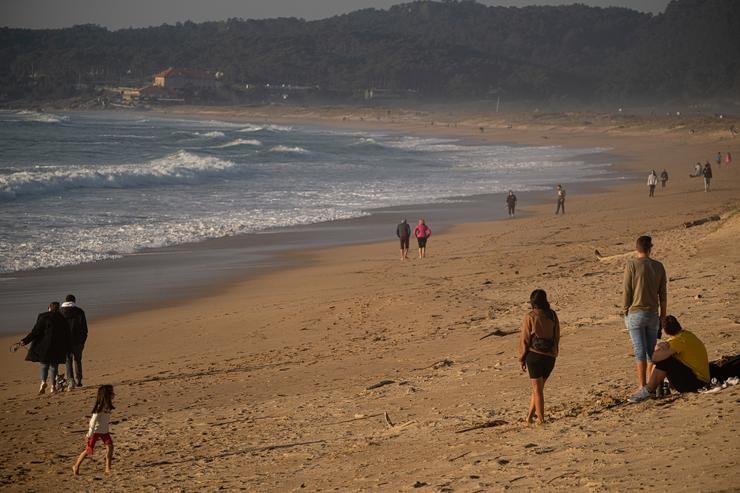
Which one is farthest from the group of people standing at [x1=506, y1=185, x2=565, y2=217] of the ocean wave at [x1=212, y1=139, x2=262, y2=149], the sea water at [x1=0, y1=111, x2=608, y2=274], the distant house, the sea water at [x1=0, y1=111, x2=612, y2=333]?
the distant house

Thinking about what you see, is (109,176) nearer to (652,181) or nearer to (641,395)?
(652,181)

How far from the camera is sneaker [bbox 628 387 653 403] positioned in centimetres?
779

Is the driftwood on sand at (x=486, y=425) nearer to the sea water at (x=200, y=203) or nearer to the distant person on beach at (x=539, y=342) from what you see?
the distant person on beach at (x=539, y=342)

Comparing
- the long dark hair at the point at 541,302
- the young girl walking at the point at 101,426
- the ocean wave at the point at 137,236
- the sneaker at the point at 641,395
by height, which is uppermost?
the long dark hair at the point at 541,302

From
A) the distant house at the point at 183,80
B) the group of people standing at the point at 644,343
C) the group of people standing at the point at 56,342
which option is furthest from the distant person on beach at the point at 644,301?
the distant house at the point at 183,80

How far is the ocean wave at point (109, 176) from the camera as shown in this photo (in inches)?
1419

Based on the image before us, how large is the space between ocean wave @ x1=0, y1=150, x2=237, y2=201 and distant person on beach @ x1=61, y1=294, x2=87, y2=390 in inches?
927

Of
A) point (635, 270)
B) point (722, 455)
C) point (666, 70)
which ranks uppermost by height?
point (666, 70)

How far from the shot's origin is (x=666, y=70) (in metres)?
179

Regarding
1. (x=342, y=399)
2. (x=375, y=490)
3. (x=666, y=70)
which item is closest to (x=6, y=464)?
(x=342, y=399)

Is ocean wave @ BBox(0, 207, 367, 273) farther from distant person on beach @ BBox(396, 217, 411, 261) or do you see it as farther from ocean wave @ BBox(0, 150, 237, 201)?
ocean wave @ BBox(0, 150, 237, 201)

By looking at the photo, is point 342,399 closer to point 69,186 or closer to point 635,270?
point 635,270

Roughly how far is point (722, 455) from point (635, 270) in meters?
2.30

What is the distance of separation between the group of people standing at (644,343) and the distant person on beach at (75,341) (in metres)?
5.91
